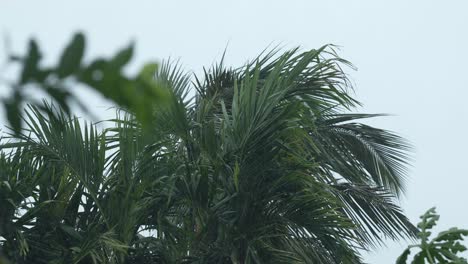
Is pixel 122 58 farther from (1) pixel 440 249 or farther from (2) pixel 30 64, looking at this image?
(1) pixel 440 249

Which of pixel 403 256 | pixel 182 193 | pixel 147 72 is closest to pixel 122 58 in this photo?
pixel 147 72

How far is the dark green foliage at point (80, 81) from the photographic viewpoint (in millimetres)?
708

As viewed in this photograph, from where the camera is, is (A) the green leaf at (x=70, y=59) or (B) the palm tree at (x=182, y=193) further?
(B) the palm tree at (x=182, y=193)

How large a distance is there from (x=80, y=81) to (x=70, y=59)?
0.07 feet

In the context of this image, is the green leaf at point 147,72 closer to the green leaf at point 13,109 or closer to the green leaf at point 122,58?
the green leaf at point 122,58

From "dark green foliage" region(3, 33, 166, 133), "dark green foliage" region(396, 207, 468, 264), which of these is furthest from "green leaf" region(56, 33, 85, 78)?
"dark green foliage" region(396, 207, 468, 264)

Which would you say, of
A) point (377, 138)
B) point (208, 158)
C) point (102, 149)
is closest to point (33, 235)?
point (102, 149)

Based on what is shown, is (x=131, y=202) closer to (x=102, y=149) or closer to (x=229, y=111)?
(x=102, y=149)

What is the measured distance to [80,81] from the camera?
0.75 m

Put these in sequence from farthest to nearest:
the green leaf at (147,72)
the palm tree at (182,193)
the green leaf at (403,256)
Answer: the palm tree at (182,193), the green leaf at (403,256), the green leaf at (147,72)

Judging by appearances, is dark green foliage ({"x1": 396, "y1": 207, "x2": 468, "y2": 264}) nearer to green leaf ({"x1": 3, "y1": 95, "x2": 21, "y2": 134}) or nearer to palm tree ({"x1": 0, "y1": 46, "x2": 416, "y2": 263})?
palm tree ({"x1": 0, "y1": 46, "x2": 416, "y2": 263})

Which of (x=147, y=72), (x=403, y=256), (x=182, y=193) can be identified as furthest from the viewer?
(x=182, y=193)

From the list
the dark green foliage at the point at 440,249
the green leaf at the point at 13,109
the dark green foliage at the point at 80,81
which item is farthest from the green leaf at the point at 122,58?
the dark green foliage at the point at 440,249

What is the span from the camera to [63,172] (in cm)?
572
